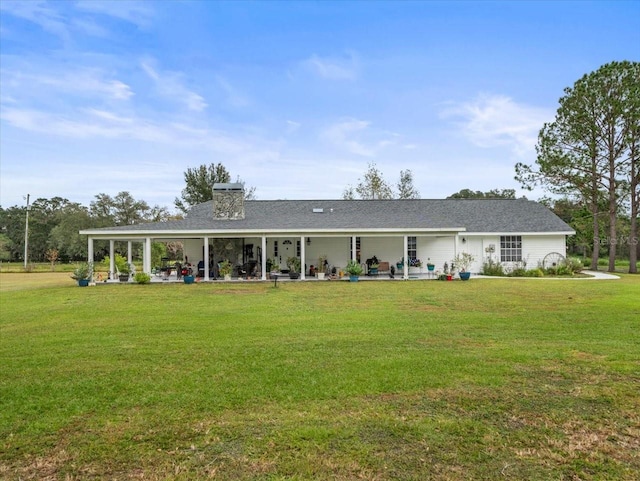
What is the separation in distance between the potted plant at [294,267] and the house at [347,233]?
1.68 feet

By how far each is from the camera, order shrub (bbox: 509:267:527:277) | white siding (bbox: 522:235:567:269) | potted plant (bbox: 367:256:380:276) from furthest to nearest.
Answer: white siding (bbox: 522:235:567:269) < shrub (bbox: 509:267:527:277) < potted plant (bbox: 367:256:380:276)

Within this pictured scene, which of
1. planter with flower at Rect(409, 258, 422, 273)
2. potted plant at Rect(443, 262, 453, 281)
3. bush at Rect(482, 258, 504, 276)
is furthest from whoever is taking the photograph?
planter with flower at Rect(409, 258, 422, 273)

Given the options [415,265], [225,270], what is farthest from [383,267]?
[225,270]

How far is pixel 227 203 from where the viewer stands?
22453 millimetres

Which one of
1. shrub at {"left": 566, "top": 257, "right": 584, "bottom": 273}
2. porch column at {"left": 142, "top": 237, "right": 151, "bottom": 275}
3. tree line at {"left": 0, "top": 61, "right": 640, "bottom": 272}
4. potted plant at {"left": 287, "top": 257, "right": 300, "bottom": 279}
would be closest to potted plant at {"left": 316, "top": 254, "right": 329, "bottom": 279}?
potted plant at {"left": 287, "top": 257, "right": 300, "bottom": 279}

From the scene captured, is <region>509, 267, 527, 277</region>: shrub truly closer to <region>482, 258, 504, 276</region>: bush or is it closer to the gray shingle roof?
<region>482, 258, 504, 276</region>: bush

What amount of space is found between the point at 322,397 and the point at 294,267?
51.7 feet

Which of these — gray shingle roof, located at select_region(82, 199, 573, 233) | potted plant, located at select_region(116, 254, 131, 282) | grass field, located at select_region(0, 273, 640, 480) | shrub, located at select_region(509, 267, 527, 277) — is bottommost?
grass field, located at select_region(0, 273, 640, 480)

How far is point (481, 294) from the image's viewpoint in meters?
13.7

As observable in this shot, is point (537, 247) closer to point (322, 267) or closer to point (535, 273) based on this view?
point (535, 273)

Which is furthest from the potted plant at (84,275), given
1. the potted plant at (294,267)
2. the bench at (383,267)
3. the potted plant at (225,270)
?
the bench at (383,267)

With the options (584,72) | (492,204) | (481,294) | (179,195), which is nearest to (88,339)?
(481,294)

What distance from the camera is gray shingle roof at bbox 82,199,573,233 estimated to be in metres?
20.0

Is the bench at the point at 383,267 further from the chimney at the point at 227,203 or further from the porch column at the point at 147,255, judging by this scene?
the porch column at the point at 147,255
